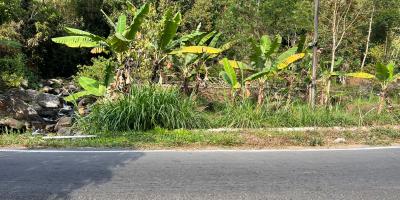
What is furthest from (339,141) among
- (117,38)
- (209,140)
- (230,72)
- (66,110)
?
(66,110)

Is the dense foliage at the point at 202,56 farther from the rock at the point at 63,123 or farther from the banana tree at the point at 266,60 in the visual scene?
the rock at the point at 63,123

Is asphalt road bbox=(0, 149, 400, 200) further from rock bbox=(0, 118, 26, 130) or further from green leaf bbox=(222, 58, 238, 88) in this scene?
rock bbox=(0, 118, 26, 130)

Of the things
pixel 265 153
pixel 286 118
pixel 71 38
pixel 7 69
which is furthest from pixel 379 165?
pixel 7 69

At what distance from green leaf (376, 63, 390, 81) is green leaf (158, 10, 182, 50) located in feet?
21.8

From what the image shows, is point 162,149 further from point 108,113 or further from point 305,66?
point 305,66

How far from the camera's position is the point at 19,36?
26953 millimetres

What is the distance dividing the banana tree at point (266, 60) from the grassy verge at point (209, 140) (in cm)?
383

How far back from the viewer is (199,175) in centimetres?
703

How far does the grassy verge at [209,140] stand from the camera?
32.8ft

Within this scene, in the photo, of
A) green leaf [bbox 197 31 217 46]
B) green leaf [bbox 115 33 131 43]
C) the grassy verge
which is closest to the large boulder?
green leaf [bbox 115 33 131 43]

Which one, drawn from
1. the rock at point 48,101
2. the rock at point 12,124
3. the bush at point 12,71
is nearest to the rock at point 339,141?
the rock at point 12,124

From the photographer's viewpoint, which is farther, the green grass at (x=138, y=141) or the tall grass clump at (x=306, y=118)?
the tall grass clump at (x=306, y=118)

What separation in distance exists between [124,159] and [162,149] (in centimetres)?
146

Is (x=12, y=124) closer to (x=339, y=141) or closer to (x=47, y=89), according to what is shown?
(x=47, y=89)
